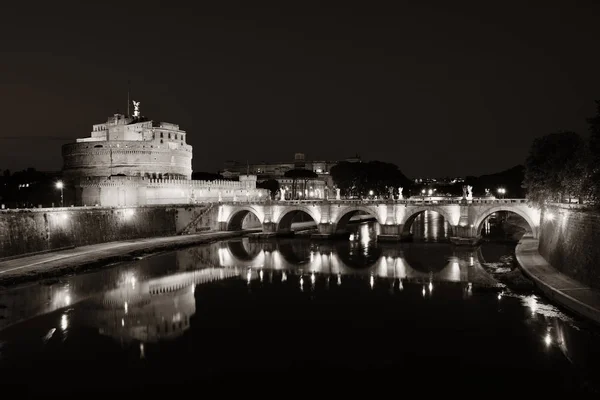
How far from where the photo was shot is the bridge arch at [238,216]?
50.4m

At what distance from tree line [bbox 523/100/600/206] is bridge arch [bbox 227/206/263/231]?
2651cm

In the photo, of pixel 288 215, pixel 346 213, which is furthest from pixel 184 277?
pixel 288 215

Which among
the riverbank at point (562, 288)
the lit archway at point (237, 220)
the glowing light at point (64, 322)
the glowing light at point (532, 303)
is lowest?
the glowing light at point (64, 322)

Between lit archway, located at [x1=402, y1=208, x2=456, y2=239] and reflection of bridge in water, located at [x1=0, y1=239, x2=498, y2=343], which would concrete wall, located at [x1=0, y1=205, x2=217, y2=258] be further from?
lit archway, located at [x1=402, y1=208, x2=456, y2=239]

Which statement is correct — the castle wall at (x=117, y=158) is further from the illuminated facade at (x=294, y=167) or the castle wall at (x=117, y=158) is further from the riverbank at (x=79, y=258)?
the illuminated facade at (x=294, y=167)

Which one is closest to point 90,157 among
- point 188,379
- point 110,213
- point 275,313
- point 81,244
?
point 110,213

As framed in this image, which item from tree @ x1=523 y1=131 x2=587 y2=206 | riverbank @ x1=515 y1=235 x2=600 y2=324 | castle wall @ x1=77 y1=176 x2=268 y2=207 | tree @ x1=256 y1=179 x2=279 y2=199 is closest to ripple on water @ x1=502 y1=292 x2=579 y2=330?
riverbank @ x1=515 y1=235 x2=600 y2=324

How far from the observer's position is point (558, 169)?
31719mm

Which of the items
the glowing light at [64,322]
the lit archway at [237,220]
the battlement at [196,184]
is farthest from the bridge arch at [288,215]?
the glowing light at [64,322]

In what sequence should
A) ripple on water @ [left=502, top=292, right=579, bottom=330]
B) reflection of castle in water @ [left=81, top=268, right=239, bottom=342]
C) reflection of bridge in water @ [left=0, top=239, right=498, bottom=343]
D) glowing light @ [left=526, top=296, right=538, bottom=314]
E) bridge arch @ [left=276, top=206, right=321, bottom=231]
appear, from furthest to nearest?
1. bridge arch @ [left=276, top=206, right=321, bottom=231]
2. glowing light @ [left=526, top=296, right=538, bottom=314]
3. reflection of bridge in water @ [left=0, top=239, right=498, bottom=343]
4. reflection of castle in water @ [left=81, top=268, right=239, bottom=342]
5. ripple on water @ [left=502, top=292, right=579, bottom=330]

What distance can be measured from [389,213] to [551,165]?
14750 mm

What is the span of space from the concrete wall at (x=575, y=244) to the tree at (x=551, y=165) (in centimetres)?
372

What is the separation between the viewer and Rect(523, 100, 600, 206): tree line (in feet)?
85.9

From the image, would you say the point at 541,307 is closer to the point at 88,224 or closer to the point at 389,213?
the point at 389,213
